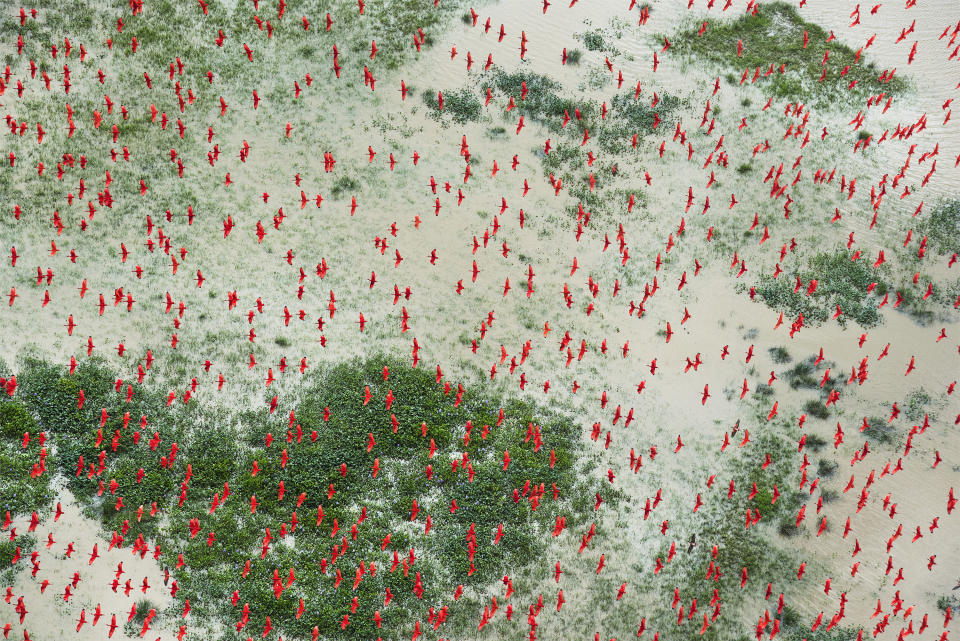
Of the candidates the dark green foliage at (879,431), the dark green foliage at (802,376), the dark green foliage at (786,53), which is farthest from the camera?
the dark green foliage at (786,53)

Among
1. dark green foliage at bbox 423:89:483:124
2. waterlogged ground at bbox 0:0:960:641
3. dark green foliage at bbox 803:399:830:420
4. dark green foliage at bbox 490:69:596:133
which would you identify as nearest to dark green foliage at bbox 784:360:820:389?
waterlogged ground at bbox 0:0:960:641

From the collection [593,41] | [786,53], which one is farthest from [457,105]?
[786,53]

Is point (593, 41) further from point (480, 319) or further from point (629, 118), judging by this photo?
point (480, 319)

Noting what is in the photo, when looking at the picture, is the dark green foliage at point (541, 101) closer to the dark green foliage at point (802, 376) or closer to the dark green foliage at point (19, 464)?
the dark green foliage at point (802, 376)

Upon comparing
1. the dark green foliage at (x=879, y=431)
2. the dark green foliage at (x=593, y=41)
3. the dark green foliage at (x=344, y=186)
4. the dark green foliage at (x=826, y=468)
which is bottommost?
the dark green foliage at (x=826, y=468)

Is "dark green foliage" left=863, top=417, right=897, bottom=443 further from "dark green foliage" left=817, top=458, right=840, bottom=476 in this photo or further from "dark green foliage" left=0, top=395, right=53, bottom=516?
"dark green foliage" left=0, top=395, right=53, bottom=516

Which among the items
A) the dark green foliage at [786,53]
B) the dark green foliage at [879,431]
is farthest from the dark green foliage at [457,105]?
the dark green foliage at [879,431]
